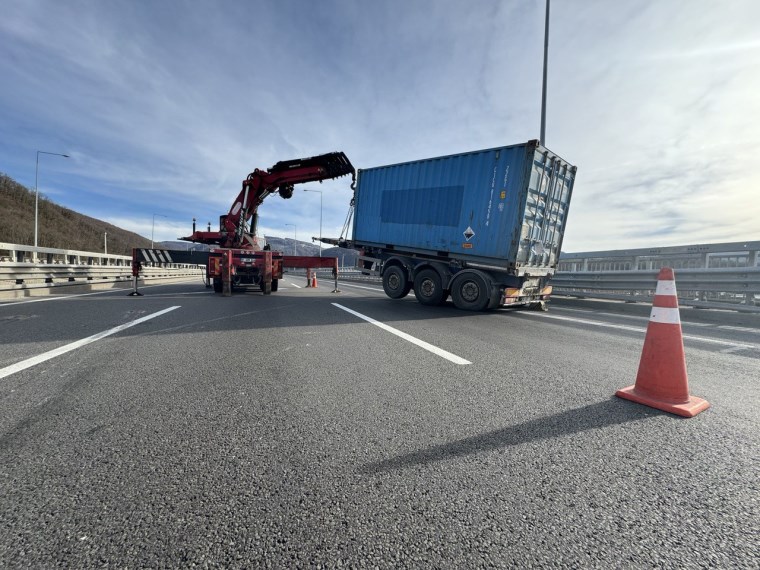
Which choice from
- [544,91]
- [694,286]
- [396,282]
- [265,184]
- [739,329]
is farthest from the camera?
[265,184]

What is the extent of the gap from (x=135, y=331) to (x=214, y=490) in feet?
13.1

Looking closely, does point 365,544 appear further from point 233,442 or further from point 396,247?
point 396,247

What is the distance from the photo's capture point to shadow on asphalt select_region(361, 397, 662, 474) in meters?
1.64

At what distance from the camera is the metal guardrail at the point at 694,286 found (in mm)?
7102

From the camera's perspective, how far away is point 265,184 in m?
12.1

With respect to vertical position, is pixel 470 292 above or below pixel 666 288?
below

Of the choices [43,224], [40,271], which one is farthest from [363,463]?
[43,224]

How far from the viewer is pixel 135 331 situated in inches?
176

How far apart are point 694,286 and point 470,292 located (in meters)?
5.11

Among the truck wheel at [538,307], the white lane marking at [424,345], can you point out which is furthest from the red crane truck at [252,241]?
the truck wheel at [538,307]

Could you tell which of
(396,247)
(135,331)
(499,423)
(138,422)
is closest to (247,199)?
(396,247)

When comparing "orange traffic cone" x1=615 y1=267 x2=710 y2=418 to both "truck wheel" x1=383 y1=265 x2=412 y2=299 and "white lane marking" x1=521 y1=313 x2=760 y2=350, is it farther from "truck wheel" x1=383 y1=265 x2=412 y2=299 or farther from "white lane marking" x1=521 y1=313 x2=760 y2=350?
"truck wheel" x1=383 y1=265 x2=412 y2=299

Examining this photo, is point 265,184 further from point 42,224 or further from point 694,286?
point 42,224

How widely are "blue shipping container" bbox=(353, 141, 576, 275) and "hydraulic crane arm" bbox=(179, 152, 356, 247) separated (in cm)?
239
